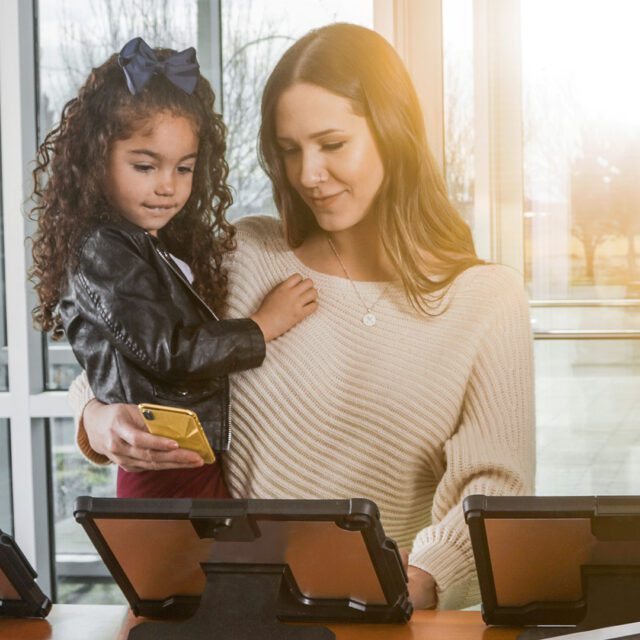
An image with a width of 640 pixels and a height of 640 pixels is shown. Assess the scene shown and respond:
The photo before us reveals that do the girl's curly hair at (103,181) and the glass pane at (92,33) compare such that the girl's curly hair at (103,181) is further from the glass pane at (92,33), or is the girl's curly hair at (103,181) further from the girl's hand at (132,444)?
the glass pane at (92,33)

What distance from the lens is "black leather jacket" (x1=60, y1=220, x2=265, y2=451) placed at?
184cm

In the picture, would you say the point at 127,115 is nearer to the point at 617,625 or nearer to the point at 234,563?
the point at 234,563

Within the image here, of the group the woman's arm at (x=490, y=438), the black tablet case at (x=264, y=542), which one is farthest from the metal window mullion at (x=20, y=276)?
the black tablet case at (x=264, y=542)

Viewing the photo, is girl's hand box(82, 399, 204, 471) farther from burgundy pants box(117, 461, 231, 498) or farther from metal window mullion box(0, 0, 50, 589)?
metal window mullion box(0, 0, 50, 589)

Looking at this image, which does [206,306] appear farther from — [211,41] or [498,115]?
[211,41]

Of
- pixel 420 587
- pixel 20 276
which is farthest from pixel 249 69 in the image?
pixel 420 587

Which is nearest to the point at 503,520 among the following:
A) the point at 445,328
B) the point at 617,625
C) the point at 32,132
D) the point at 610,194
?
the point at 617,625

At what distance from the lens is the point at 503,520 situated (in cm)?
109

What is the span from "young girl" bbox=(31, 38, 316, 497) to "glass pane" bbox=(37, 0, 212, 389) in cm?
96

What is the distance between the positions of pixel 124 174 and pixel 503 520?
1.22 metres

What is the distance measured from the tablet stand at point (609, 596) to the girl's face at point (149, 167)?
122 centimetres

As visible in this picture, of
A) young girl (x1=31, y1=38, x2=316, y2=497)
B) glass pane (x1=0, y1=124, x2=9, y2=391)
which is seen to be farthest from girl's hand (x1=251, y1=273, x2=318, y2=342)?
glass pane (x1=0, y1=124, x2=9, y2=391)

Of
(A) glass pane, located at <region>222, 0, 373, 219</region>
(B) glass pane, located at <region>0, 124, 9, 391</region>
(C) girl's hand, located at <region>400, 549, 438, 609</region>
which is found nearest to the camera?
(C) girl's hand, located at <region>400, 549, 438, 609</region>

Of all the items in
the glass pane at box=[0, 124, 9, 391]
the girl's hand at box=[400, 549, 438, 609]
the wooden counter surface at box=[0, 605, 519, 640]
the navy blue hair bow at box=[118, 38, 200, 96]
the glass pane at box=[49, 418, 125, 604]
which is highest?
the navy blue hair bow at box=[118, 38, 200, 96]
